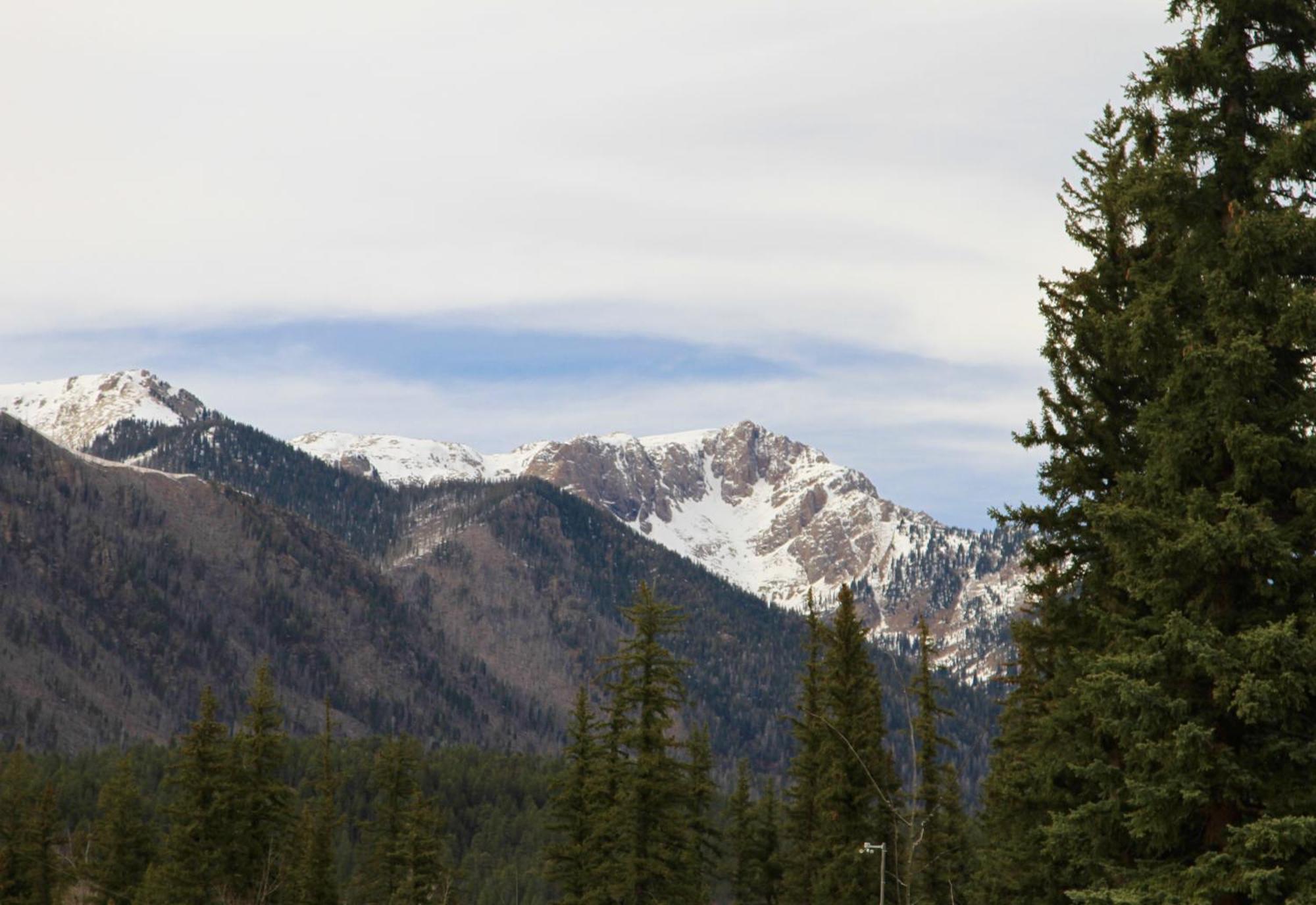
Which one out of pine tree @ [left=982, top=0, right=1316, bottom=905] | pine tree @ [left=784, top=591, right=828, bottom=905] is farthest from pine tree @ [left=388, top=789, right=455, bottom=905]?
pine tree @ [left=982, top=0, right=1316, bottom=905]

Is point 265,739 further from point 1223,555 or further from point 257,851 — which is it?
point 1223,555

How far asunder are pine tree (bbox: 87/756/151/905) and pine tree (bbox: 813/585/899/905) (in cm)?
3390

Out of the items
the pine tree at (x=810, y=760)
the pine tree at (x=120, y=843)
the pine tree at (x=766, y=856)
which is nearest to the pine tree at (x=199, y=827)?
the pine tree at (x=120, y=843)

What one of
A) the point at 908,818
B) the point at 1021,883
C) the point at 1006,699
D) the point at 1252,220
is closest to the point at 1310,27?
the point at 1252,220

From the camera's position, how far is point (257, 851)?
147 ft

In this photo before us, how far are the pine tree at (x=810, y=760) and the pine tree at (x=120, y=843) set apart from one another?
30445 mm

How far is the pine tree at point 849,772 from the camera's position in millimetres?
39281

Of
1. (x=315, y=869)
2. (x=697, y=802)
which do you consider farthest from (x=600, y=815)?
(x=315, y=869)

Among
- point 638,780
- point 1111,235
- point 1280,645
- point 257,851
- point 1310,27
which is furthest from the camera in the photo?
point 257,851

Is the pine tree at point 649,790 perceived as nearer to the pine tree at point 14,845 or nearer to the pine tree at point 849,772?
the pine tree at point 849,772

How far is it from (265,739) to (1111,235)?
35.4 metres

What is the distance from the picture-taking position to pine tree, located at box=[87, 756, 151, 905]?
58.6 meters

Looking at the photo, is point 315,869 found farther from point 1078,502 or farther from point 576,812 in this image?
point 1078,502

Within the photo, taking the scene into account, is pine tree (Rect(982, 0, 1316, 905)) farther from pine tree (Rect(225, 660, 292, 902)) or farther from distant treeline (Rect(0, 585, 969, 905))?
pine tree (Rect(225, 660, 292, 902))
